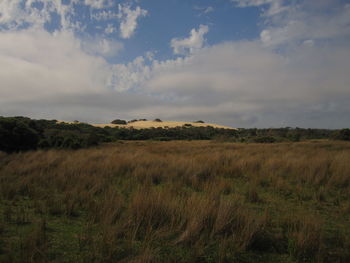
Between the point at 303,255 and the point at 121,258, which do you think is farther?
the point at 303,255

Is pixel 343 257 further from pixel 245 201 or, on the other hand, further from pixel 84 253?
pixel 84 253

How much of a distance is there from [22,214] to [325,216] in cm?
498

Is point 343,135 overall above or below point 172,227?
above

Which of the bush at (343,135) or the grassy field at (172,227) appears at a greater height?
the bush at (343,135)

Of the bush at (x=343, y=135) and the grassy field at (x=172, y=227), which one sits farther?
the bush at (x=343, y=135)

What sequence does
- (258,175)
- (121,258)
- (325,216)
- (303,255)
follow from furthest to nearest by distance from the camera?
1. (258,175)
2. (325,216)
3. (303,255)
4. (121,258)

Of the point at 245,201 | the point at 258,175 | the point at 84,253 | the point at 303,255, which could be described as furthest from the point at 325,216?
the point at 84,253

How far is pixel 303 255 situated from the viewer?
7.77 feet

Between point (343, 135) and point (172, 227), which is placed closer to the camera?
point (172, 227)

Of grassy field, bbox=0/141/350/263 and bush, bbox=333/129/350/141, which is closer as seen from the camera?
grassy field, bbox=0/141/350/263

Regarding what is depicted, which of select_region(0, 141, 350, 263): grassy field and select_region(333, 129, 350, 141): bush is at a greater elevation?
select_region(333, 129, 350, 141): bush

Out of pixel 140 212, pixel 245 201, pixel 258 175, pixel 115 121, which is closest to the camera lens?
pixel 140 212

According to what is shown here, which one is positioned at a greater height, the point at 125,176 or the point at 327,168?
the point at 327,168

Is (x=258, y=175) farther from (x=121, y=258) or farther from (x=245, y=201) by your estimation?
(x=121, y=258)
